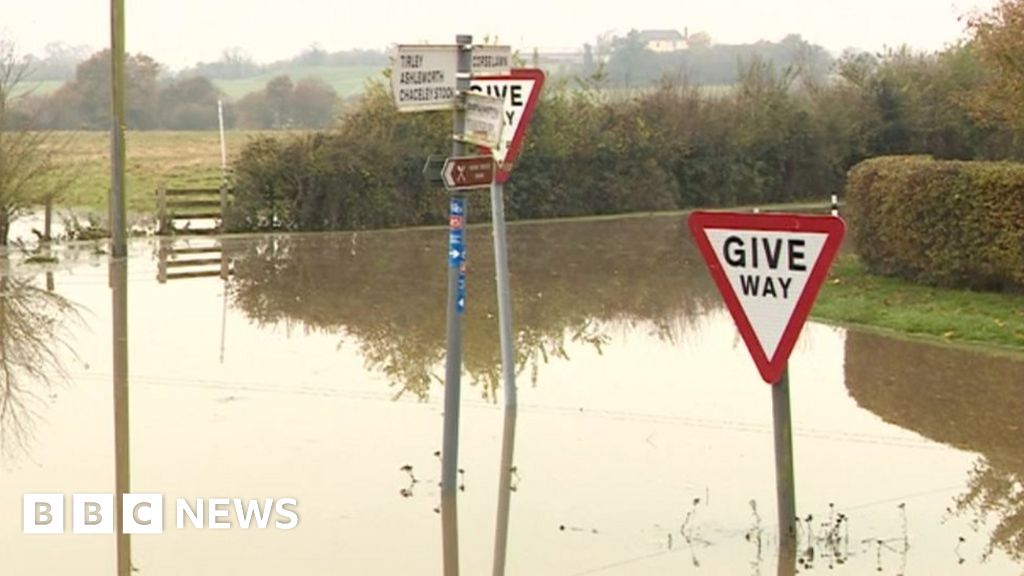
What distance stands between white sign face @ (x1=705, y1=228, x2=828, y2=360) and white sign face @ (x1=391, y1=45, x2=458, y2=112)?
7.65 ft

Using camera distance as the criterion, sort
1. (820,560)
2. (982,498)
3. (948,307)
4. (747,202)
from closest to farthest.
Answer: (820,560)
(982,498)
(948,307)
(747,202)

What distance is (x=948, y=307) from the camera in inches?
755

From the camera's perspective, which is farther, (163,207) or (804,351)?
(163,207)

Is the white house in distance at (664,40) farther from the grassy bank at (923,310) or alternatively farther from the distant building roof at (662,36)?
the grassy bank at (923,310)

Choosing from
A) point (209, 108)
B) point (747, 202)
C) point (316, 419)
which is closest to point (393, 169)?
point (747, 202)

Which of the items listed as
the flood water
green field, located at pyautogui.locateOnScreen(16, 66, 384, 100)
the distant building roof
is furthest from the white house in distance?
the flood water

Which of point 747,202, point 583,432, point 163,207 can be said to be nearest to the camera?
point 583,432

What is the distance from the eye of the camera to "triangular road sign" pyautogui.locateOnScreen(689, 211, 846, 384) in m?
7.58

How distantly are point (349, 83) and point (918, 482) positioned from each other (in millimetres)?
68273

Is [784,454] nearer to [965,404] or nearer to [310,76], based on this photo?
[965,404]

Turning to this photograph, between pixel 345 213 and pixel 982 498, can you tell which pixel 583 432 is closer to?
pixel 982 498

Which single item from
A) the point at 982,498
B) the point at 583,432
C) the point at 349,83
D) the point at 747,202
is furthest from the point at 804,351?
the point at 349,83

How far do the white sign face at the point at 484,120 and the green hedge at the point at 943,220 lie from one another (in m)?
11.2

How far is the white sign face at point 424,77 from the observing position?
9.48 metres
